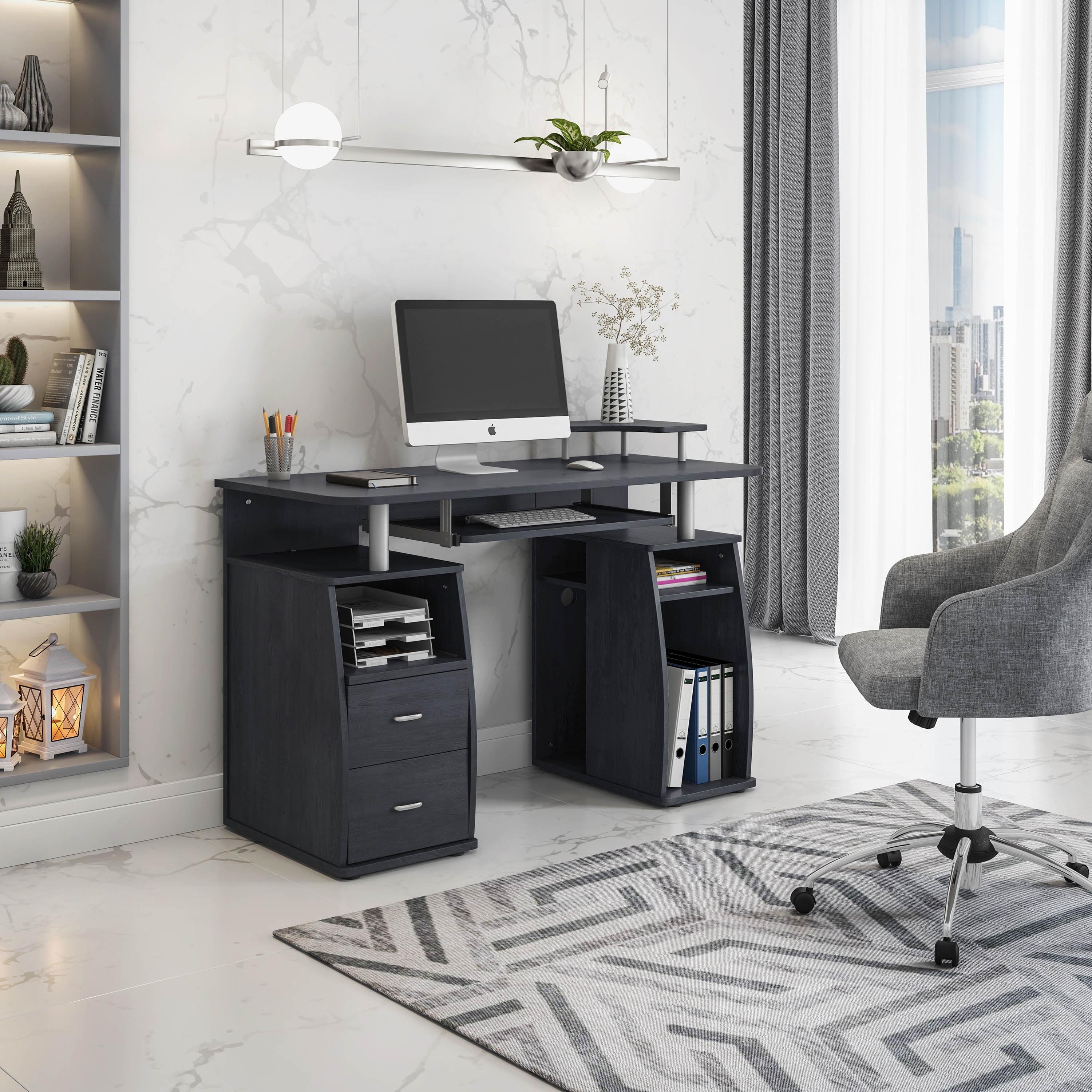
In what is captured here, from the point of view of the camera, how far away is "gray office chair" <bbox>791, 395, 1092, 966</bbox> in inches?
105

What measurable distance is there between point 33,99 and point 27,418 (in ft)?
2.31

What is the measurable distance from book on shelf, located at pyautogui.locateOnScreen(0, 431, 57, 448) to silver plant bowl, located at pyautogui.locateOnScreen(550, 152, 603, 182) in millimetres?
1495

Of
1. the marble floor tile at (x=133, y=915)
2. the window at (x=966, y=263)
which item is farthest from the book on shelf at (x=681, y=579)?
the window at (x=966, y=263)

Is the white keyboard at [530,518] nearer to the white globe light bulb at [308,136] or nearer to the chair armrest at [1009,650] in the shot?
the white globe light bulb at [308,136]

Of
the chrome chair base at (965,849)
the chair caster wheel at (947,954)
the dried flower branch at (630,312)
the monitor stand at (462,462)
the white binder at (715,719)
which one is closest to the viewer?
the chair caster wheel at (947,954)

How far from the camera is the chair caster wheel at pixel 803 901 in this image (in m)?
2.84

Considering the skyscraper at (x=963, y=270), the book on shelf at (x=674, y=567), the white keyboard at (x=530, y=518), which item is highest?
the skyscraper at (x=963, y=270)

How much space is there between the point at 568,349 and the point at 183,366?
115cm

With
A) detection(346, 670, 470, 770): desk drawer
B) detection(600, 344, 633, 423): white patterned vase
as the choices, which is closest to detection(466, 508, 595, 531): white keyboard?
detection(346, 670, 470, 770): desk drawer

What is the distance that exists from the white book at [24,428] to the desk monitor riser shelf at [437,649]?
45 centimetres

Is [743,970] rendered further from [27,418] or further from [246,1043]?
[27,418]

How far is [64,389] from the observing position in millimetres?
3193

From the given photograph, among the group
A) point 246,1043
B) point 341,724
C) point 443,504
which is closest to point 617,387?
point 443,504

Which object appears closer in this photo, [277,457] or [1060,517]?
[1060,517]
